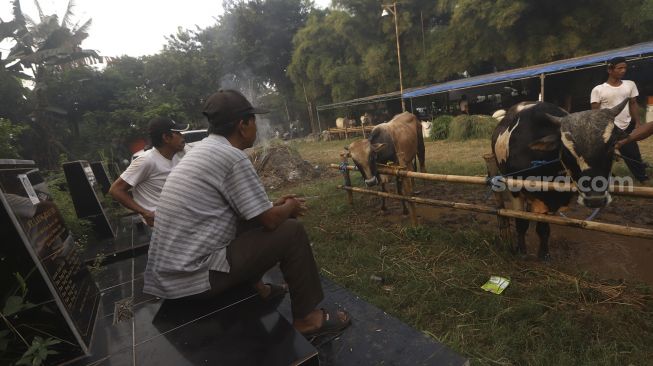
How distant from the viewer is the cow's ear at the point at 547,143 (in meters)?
3.26

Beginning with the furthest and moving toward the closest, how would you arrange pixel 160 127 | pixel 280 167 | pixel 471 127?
pixel 471 127, pixel 280 167, pixel 160 127

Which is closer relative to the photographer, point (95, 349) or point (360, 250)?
point (95, 349)

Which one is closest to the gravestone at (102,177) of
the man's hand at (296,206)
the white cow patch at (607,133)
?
the man's hand at (296,206)

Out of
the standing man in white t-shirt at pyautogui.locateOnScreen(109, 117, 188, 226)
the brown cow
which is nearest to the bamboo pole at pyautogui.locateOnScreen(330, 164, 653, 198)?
the brown cow

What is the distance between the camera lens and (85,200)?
521cm

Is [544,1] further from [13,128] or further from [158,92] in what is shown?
[158,92]

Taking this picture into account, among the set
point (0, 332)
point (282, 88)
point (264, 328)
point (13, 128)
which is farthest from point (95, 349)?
point (282, 88)

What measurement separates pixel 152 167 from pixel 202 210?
2024 millimetres

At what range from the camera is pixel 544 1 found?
14375 millimetres

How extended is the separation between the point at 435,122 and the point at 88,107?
61.1 ft

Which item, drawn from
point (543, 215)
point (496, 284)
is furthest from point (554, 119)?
point (496, 284)

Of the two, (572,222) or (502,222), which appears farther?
(502,222)

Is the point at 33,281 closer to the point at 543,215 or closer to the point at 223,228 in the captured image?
the point at 223,228

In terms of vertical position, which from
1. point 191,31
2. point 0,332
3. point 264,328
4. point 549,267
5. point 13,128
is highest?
point 191,31
